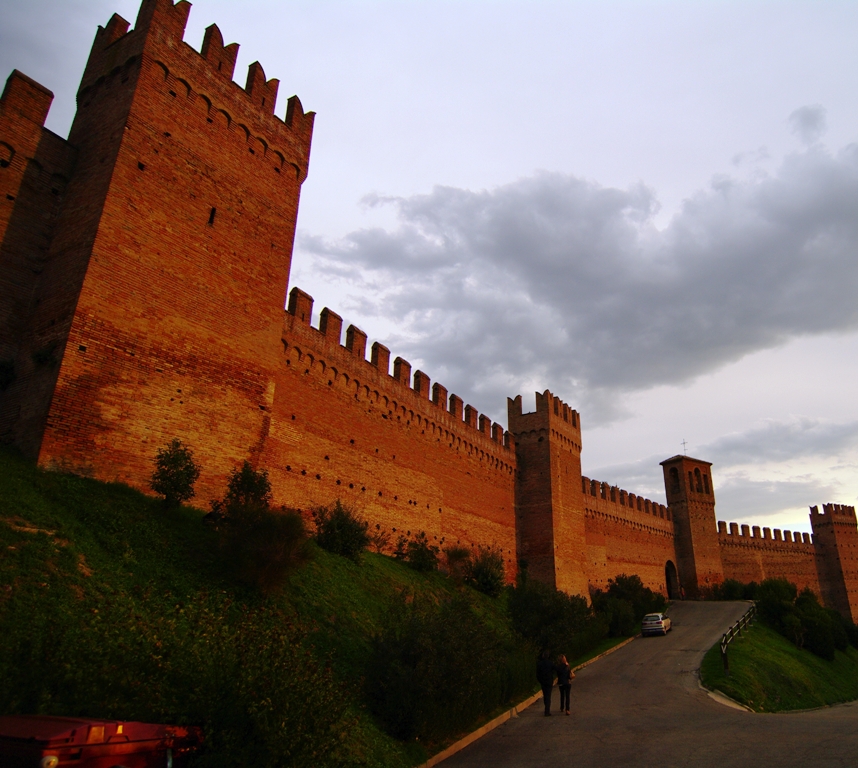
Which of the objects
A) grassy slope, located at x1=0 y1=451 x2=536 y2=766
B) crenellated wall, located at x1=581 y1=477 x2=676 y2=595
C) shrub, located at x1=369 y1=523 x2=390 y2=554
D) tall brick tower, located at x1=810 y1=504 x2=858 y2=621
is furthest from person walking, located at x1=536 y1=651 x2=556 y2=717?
tall brick tower, located at x1=810 y1=504 x2=858 y2=621

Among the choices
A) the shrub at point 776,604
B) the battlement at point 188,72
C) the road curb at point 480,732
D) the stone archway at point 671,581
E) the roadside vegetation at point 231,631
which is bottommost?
the road curb at point 480,732

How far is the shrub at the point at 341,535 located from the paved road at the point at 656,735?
4974mm

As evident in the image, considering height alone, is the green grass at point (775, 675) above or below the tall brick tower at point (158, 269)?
below

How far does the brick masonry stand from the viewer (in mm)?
10414

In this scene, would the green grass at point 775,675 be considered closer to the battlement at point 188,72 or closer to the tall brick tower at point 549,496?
the tall brick tower at point 549,496

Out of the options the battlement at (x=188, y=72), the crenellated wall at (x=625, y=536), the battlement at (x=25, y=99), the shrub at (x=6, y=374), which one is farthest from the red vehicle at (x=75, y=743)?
the crenellated wall at (x=625, y=536)

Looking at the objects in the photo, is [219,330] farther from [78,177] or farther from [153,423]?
[78,177]

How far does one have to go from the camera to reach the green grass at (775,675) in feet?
48.9

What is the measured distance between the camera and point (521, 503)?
2777 cm

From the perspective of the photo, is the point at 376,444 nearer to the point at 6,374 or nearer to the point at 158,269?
the point at 158,269

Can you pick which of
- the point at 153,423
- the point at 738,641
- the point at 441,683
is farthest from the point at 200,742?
the point at 738,641

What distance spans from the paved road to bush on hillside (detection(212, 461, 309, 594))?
3.64 m

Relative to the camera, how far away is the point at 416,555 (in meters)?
17.6

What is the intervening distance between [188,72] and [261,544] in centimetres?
1003
